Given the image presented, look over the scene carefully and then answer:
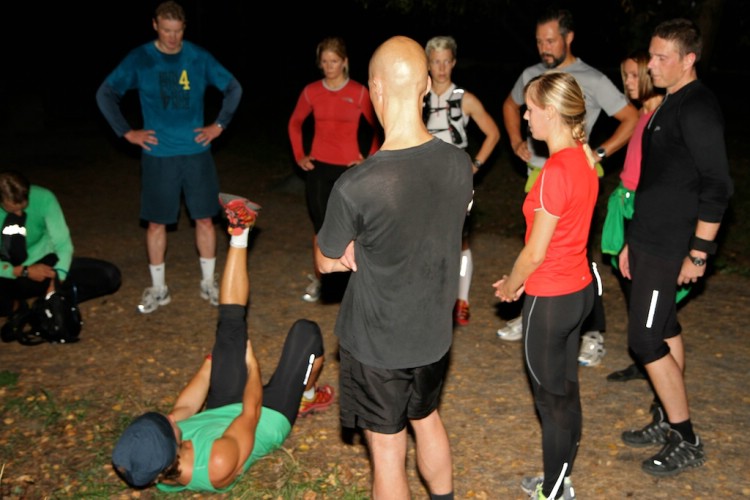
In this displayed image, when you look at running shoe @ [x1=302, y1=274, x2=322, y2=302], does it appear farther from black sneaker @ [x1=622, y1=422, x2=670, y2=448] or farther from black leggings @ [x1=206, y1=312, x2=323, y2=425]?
black sneaker @ [x1=622, y1=422, x2=670, y2=448]

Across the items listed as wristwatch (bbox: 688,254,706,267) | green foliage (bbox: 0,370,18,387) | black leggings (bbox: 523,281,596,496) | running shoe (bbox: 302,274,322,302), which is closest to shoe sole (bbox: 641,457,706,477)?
black leggings (bbox: 523,281,596,496)

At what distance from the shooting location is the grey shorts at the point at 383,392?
11.8ft

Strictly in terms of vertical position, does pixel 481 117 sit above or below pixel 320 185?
above

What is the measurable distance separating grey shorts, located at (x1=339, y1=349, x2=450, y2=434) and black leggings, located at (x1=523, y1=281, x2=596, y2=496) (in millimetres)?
582

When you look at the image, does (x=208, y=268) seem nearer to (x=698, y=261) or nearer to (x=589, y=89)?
(x=589, y=89)

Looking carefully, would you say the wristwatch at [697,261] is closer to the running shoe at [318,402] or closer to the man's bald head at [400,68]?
the man's bald head at [400,68]

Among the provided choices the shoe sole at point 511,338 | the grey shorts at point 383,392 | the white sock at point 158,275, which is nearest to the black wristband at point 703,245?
the grey shorts at point 383,392

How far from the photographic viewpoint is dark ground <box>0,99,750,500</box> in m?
4.82

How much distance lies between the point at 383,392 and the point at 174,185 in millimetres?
4192

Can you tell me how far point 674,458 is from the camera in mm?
4715

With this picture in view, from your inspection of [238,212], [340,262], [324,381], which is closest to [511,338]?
[324,381]

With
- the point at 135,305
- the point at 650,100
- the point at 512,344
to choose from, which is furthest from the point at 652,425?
the point at 135,305

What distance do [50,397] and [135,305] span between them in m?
1.89

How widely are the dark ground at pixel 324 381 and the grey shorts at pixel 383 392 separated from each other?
3.93ft
